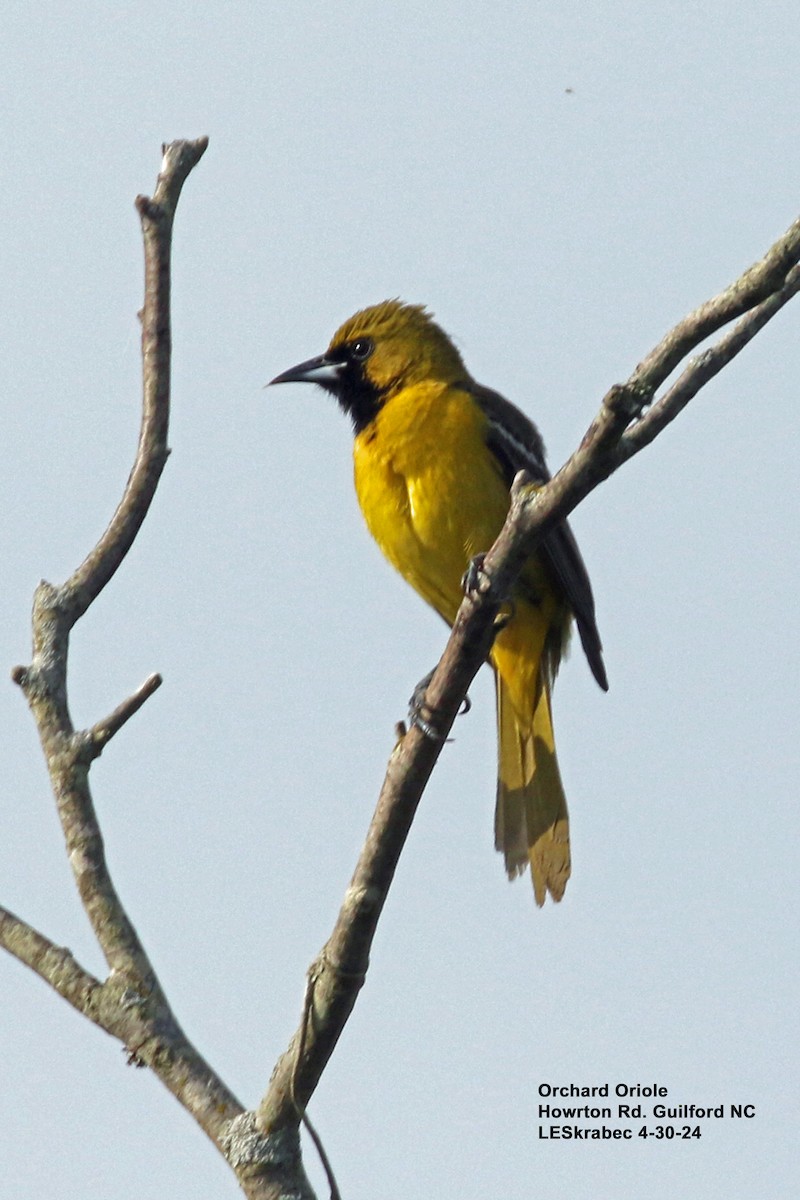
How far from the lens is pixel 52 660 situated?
10.8 feet

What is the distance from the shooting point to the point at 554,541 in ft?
16.5

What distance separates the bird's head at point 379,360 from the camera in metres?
5.64

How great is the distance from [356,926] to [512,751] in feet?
7.74

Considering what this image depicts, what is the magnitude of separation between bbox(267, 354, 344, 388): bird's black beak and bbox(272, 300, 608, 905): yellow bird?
0.97 ft

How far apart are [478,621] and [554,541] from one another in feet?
6.31

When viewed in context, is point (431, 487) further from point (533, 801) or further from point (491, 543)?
point (533, 801)

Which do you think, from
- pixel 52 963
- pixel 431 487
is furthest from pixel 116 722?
pixel 431 487

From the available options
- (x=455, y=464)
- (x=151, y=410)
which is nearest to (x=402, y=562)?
(x=455, y=464)

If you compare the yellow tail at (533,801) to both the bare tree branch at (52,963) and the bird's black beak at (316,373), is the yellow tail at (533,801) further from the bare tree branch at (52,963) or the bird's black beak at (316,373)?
the bare tree branch at (52,963)

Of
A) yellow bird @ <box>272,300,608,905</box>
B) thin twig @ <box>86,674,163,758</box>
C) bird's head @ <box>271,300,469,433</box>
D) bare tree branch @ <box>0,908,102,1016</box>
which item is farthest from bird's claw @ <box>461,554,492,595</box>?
bird's head @ <box>271,300,469,433</box>

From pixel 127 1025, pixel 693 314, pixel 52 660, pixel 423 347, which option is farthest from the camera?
pixel 423 347

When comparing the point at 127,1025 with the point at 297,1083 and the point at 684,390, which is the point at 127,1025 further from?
the point at 684,390

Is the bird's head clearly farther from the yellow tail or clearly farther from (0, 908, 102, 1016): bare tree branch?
(0, 908, 102, 1016): bare tree branch

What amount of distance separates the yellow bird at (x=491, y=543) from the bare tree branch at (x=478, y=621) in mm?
1731
